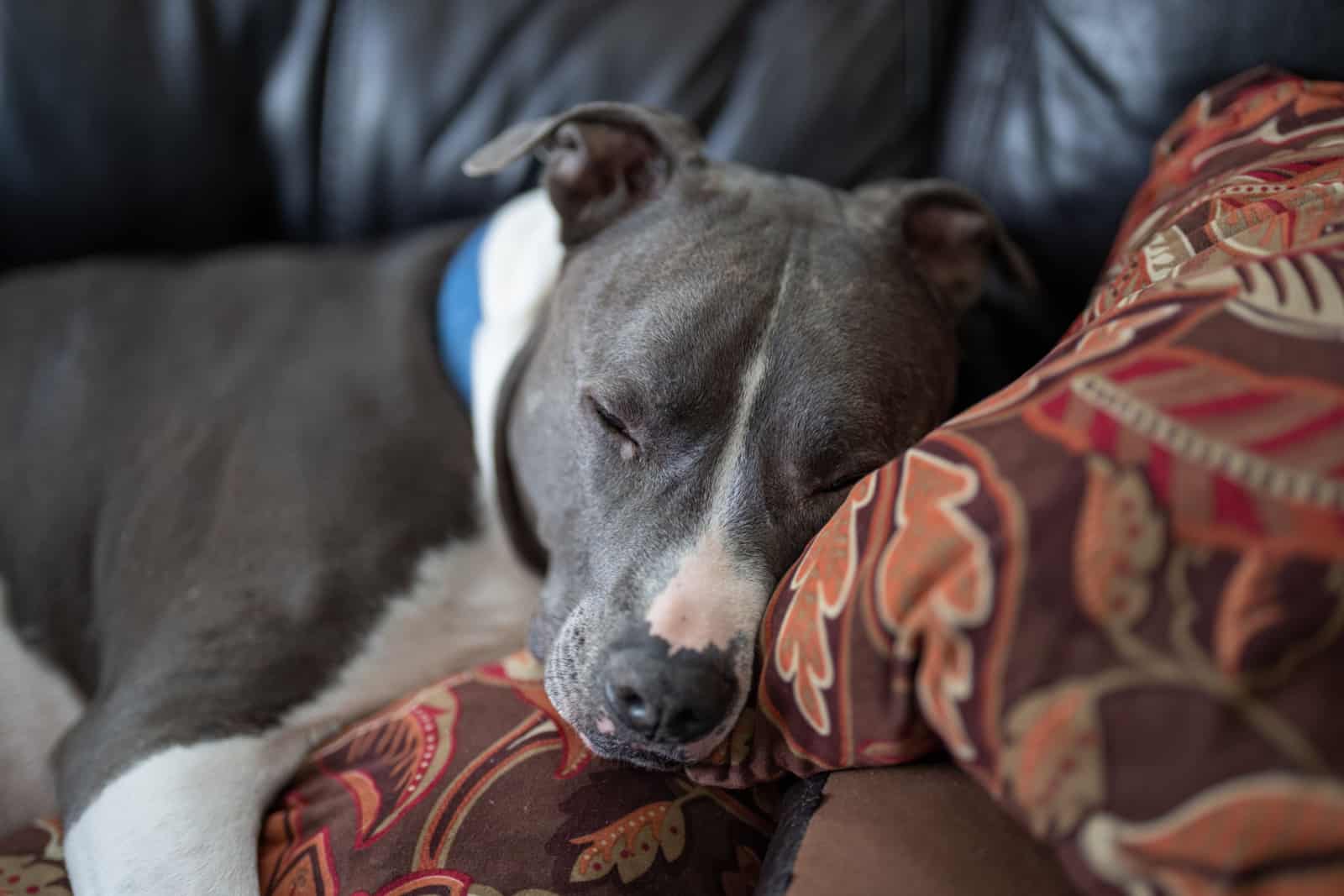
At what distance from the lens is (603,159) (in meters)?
1.74

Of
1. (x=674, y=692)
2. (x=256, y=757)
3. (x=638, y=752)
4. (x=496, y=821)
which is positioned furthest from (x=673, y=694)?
(x=256, y=757)

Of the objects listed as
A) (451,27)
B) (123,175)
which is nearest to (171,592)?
(123,175)

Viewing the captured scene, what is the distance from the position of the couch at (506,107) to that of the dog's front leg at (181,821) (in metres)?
1.25

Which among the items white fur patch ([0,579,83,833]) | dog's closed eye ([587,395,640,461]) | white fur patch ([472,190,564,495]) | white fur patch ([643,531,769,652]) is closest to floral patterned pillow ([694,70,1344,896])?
white fur patch ([643,531,769,652])

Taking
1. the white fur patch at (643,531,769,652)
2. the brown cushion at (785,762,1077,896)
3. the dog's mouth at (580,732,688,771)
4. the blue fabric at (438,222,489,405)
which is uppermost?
the blue fabric at (438,222,489,405)

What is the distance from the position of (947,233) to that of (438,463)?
94 cm

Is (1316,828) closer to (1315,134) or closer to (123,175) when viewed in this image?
(1315,134)

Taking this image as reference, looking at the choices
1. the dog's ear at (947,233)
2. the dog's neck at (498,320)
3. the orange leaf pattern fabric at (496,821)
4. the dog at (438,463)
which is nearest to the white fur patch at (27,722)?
the dog at (438,463)

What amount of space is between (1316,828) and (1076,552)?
24 centimetres

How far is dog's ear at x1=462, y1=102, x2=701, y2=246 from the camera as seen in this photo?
170cm

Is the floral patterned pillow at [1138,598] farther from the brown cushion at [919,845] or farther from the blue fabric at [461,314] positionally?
the blue fabric at [461,314]

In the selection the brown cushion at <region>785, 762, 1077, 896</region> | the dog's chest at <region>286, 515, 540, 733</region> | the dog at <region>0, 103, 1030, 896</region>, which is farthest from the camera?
the dog's chest at <region>286, 515, 540, 733</region>

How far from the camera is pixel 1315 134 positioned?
4.50ft

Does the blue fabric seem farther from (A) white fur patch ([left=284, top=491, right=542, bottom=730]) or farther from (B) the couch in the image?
(B) the couch
